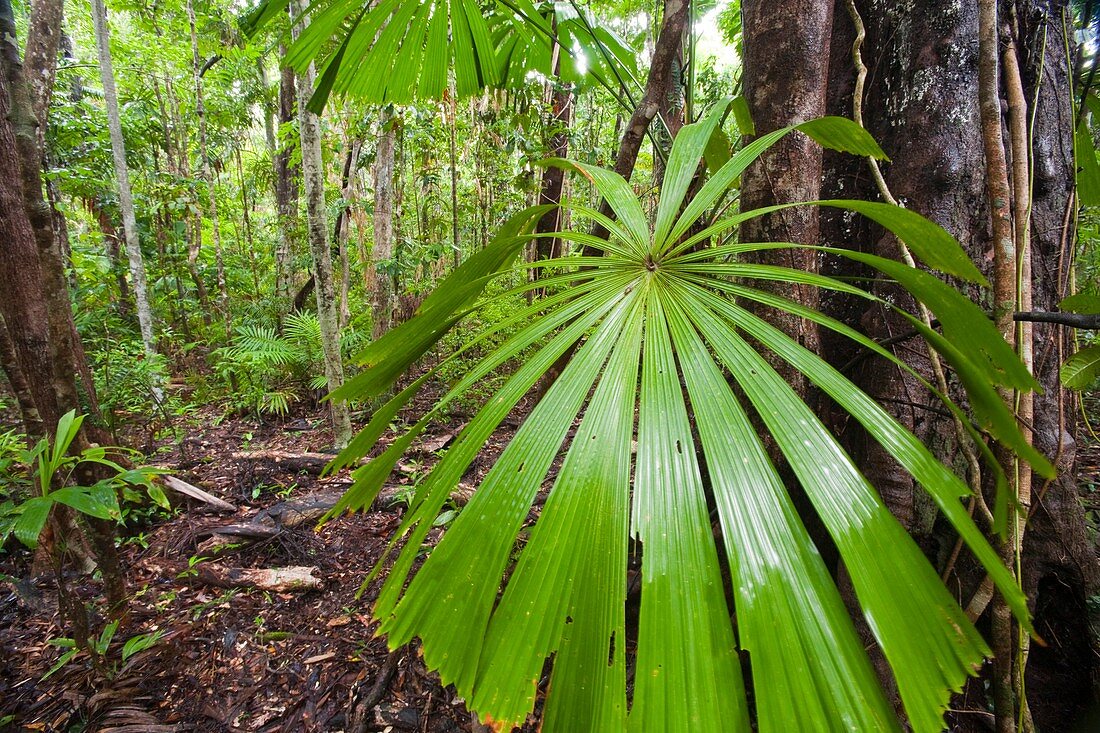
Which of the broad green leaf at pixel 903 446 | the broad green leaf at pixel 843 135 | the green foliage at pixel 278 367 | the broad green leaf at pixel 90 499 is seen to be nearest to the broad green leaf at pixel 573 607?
the broad green leaf at pixel 903 446

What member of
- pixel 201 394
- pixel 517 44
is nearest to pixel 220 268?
pixel 201 394

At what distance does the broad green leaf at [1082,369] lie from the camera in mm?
913

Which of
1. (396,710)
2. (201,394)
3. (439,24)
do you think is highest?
(439,24)

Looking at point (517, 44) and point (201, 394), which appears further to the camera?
point (201, 394)

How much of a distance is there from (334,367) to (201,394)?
2590 mm

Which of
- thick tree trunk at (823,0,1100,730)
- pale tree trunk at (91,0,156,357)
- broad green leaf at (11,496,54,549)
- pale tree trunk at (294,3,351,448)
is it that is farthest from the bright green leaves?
pale tree trunk at (91,0,156,357)

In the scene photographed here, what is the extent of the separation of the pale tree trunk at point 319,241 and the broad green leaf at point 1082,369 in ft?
11.8

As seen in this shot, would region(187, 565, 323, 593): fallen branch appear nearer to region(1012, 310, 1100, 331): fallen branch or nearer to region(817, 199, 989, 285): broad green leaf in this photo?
region(817, 199, 989, 285): broad green leaf

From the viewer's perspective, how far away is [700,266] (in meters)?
0.75

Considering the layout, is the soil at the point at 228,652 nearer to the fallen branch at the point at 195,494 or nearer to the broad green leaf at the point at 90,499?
the fallen branch at the point at 195,494

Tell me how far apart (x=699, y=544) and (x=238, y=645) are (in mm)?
2103

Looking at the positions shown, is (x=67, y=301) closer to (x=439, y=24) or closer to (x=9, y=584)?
(x=9, y=584)

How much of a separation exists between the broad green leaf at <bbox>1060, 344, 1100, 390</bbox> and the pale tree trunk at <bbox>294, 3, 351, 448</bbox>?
359cm

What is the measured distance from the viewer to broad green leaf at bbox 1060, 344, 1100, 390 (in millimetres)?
913
